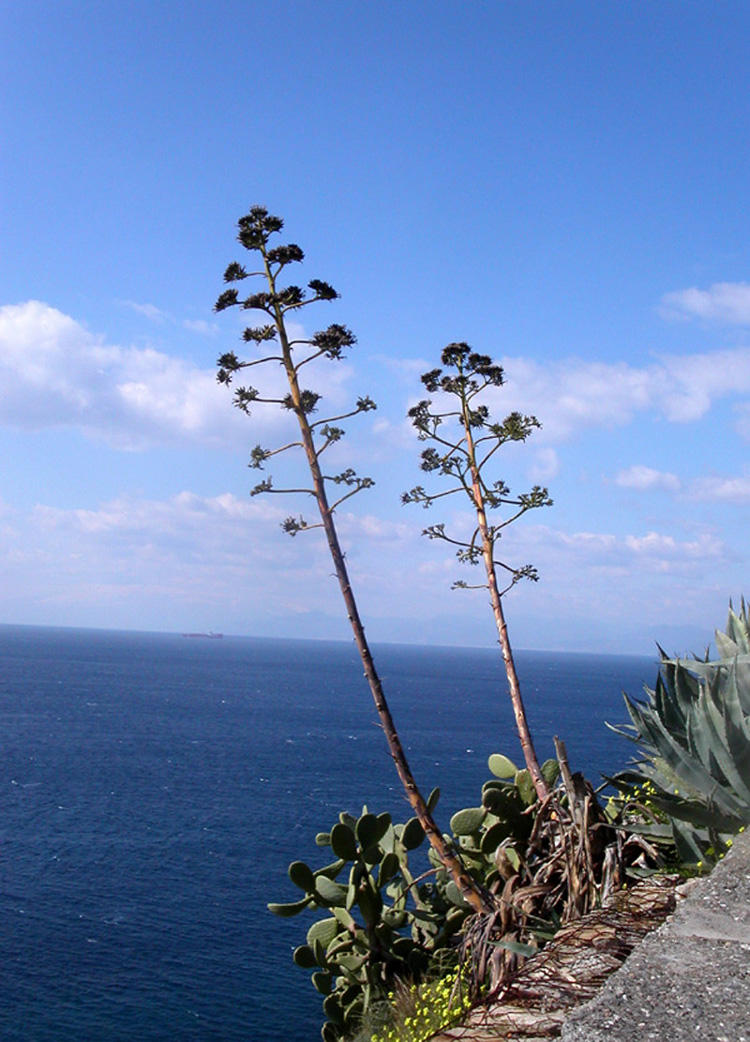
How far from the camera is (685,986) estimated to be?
107 inches

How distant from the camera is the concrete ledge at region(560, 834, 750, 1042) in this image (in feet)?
8.04

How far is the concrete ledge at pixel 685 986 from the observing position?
8.04ft

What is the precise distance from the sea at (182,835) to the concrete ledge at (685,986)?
2.94m

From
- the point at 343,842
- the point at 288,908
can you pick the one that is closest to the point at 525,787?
the point at 343,842

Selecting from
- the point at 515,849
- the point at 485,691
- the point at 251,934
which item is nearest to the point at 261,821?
the point at 251,934

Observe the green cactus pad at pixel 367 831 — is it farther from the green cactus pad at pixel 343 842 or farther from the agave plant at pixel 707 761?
the agave plant at pixel 707 761

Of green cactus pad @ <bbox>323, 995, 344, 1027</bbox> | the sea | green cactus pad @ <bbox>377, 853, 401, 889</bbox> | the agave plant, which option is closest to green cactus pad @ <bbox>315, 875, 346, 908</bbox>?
green cactus pad @ <bbox>377, 853, 401, 889</bbox>

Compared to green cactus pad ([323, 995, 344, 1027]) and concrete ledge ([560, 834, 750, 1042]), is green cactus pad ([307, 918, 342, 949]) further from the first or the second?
concrete ledge ([560, 834, 750, 1042])

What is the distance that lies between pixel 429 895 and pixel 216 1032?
2388cm

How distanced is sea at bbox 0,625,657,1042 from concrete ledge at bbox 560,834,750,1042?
2.94 meters

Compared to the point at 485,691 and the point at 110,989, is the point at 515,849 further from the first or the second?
the point at 485,691

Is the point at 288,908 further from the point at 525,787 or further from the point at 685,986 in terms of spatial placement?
the point at 685,986

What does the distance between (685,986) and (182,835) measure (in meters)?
53.0

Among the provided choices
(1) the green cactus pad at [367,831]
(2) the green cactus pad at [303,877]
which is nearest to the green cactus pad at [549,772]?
(1) the green cactus pad at [367,831]
